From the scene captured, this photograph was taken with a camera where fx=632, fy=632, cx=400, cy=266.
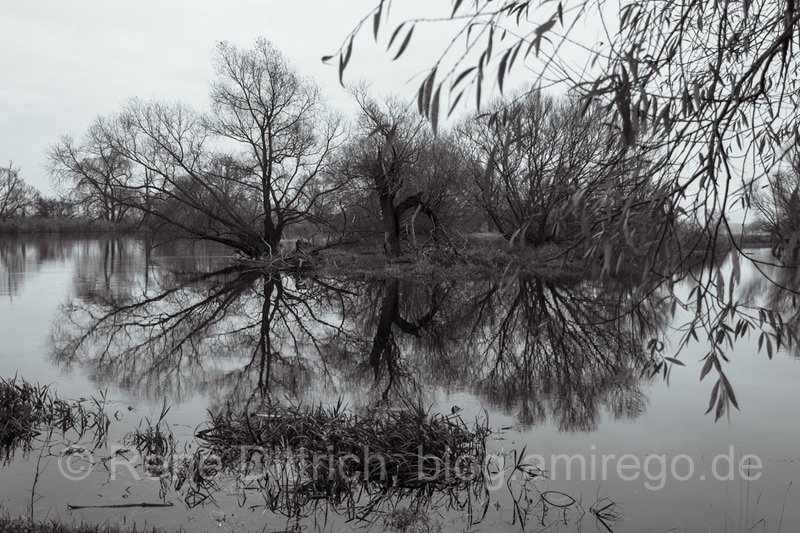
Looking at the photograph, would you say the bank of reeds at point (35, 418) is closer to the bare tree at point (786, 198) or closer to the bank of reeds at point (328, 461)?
the bank of reeds at point (328, 461)

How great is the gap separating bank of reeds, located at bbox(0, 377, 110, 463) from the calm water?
202mm

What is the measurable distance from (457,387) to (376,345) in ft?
10.5

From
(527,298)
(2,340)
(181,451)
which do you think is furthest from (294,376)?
(527,298)

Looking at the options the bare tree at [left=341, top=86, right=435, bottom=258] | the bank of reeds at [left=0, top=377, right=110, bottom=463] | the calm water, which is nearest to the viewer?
the calm water

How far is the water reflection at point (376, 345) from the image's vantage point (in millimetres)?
8203

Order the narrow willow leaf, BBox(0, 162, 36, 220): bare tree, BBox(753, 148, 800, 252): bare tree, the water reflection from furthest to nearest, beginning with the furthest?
1. BBox(0, 162, 36, 220): bare tree
2. the water reflection
3. BBox(753, 148, 800, 252): bare tree
4. the narrow willow leaf

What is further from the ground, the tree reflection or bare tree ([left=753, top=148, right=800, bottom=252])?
bare tree ([left=753, top=148, right=800, bottom=252])

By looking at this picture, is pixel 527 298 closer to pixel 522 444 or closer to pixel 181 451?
pixel 522 444

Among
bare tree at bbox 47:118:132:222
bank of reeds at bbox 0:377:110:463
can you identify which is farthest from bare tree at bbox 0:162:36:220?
bank of reeds at bbox 0:377:110:463

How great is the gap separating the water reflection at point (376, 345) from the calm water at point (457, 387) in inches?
2.0

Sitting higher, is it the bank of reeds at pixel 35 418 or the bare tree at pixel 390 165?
the bare tree at pixel 390 165

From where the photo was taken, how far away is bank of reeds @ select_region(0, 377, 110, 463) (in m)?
6.06

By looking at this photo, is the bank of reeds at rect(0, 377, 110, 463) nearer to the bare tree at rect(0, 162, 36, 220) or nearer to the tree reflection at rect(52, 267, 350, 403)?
the tree reflection at rect(52, 267, 350, 403)

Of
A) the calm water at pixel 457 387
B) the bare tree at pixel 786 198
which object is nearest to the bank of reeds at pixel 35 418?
the calm water at pixel 457 387
